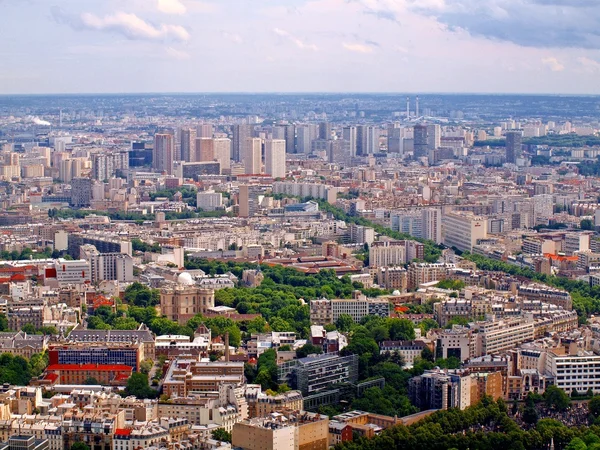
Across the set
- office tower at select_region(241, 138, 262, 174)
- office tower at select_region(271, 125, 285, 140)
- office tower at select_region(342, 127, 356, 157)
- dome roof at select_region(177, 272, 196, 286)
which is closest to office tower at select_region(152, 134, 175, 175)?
office tower at select_region(241, 138, 262, 174)

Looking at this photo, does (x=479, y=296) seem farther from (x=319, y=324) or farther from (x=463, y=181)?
(x=463, y=181)

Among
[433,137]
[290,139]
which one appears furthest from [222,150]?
[433,137]

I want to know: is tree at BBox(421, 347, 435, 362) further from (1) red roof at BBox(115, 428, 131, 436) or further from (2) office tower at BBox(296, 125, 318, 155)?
(2) office tower at BBox(296, 125, 318, 155)

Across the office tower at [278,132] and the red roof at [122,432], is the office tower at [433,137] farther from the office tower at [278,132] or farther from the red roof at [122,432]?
the red roof at [122,432]

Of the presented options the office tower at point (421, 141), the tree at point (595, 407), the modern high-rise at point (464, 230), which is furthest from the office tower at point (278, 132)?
the tree at point (595, 407)

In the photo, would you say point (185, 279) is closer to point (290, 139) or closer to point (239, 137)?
point (239, 137)
